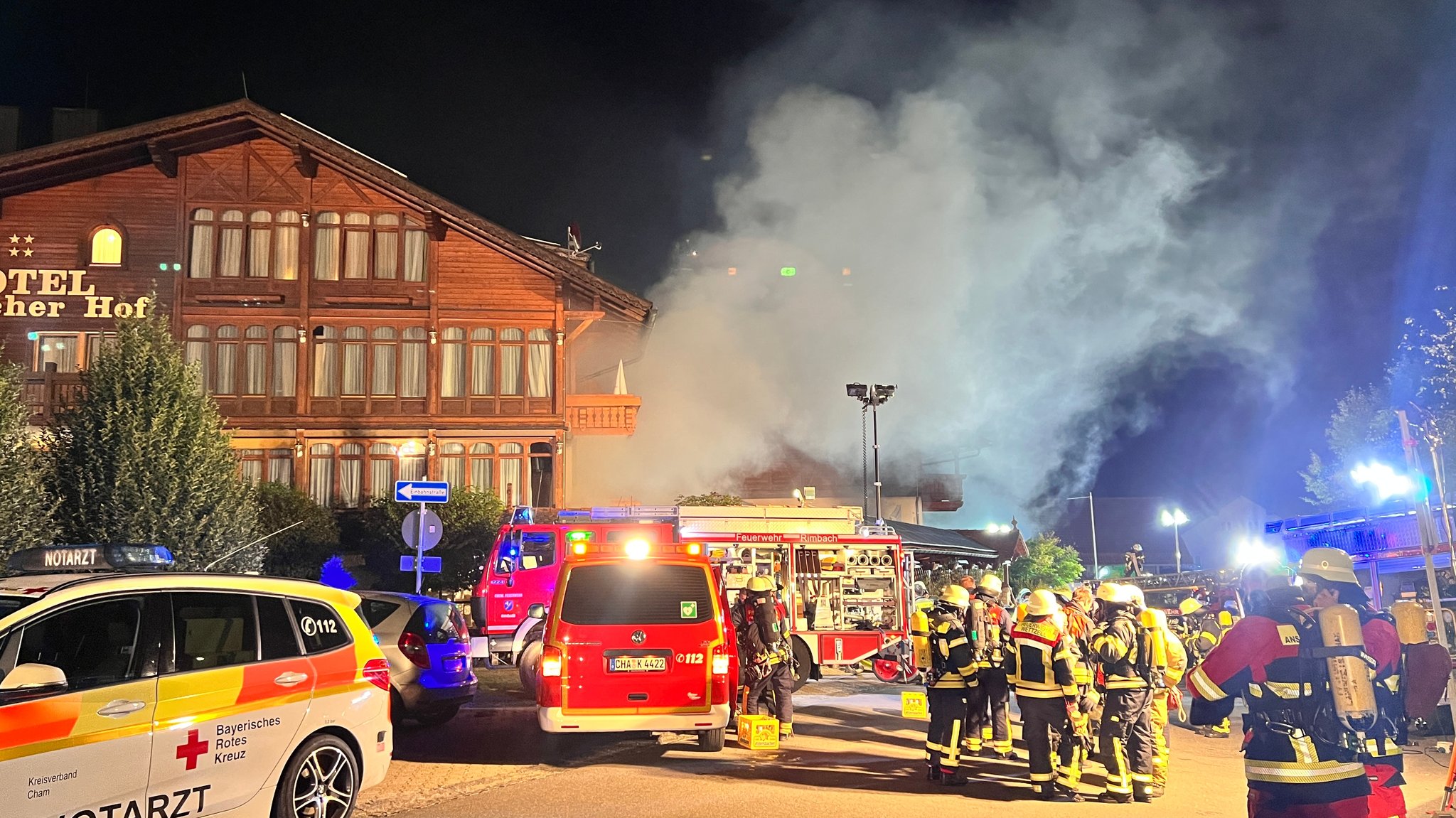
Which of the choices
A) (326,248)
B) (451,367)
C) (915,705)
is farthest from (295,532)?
(915,705)

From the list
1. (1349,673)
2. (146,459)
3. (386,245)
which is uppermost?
(386,245)

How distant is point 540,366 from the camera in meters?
26.2

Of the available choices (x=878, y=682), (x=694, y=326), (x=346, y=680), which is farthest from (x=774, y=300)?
(x=346, y=680)

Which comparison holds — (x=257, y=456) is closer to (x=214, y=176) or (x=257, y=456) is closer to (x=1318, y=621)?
(x=214, y=176)

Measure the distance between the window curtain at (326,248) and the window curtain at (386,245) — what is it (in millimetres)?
928

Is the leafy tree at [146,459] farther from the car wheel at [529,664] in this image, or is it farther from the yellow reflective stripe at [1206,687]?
the yellow reflective stripe at [1206,687]

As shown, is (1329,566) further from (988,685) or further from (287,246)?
(287,246)

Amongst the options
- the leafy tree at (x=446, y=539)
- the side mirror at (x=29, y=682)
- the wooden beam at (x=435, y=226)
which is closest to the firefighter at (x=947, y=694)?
the side mirror at (x=29, y=682)

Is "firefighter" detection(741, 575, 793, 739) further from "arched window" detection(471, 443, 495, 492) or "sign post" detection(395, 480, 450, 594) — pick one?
"arched window" detection(471, 443, 495, 492)

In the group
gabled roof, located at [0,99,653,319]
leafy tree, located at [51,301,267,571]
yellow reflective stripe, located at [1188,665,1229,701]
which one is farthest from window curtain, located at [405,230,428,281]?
yellow reflective stripe, located at [1188,665,1229,701]

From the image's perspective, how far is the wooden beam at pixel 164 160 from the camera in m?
24.5

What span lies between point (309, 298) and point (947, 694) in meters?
21.6

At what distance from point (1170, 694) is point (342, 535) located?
A: 67.4ft

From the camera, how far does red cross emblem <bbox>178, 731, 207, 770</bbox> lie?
16.6 ft
